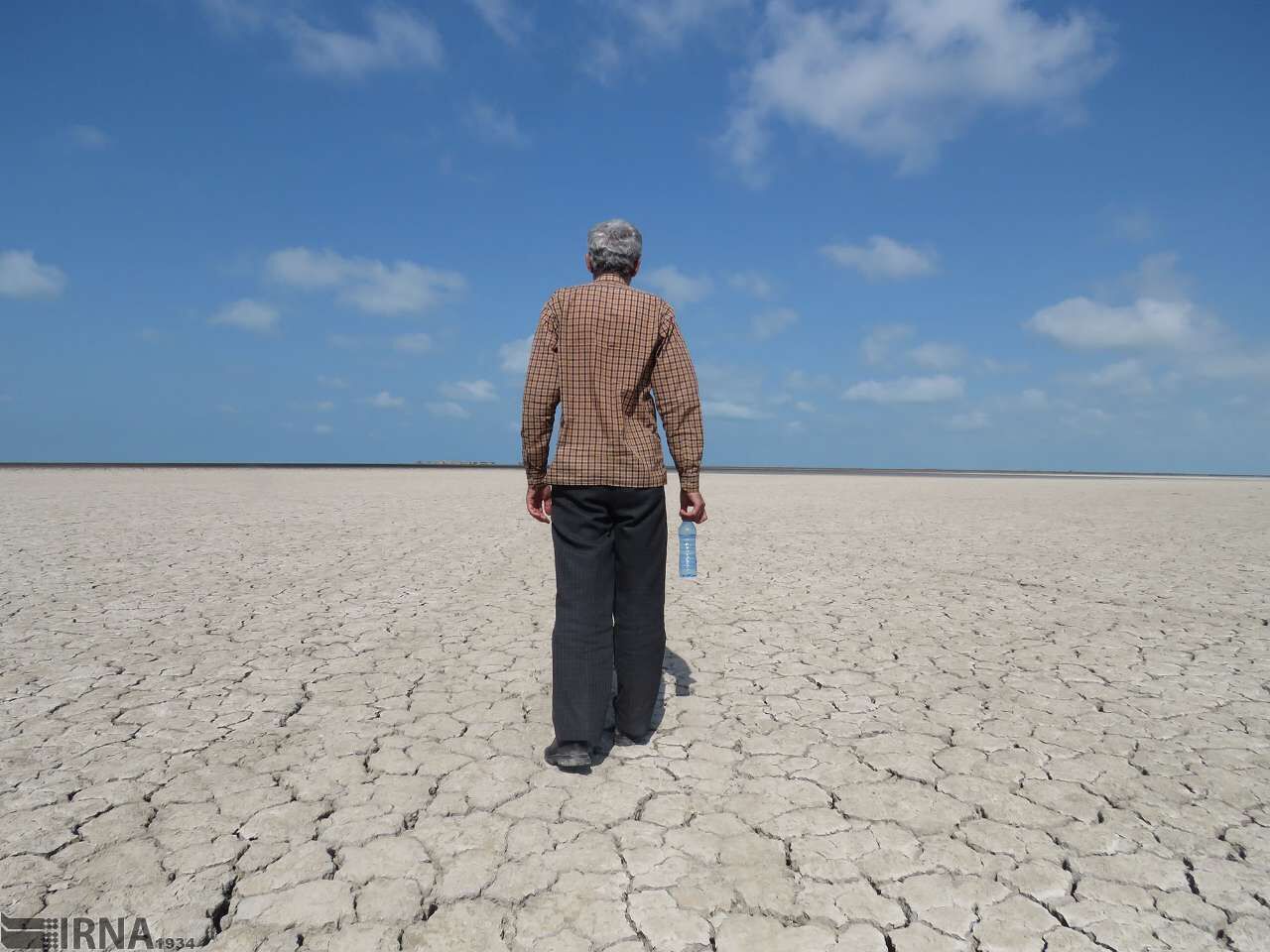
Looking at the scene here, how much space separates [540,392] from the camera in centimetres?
241

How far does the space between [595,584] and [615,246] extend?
1.15 metres

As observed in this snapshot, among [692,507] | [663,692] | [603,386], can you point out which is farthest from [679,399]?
[663,692]

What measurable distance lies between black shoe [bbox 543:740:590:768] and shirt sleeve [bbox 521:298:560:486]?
35.0 inches

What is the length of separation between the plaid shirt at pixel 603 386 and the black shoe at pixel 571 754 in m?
0.87

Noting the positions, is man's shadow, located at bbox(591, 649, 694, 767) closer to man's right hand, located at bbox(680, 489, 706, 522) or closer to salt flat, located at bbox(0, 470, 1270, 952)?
salt flat, located at bbox(0, 470, 1270, 952)

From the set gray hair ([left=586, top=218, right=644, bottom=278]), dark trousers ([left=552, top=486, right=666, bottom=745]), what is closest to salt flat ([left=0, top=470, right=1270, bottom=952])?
dark trousers ([left=552, top=486, right=666, bottom=745])

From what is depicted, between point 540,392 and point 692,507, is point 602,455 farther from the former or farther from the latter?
point 692,507

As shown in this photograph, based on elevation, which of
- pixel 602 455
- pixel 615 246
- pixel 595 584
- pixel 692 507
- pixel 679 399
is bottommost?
pixel 595 584

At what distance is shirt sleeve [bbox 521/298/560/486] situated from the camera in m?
2.41

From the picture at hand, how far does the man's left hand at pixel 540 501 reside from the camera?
2.50 meters

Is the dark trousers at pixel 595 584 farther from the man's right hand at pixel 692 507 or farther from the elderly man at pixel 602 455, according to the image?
the man's right hand at pixel 692 507

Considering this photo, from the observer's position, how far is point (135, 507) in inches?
443

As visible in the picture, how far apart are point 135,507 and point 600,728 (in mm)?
11663

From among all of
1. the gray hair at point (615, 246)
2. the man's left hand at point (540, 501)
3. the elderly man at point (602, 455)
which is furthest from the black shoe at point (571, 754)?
the gray hair at point (615, 246)
